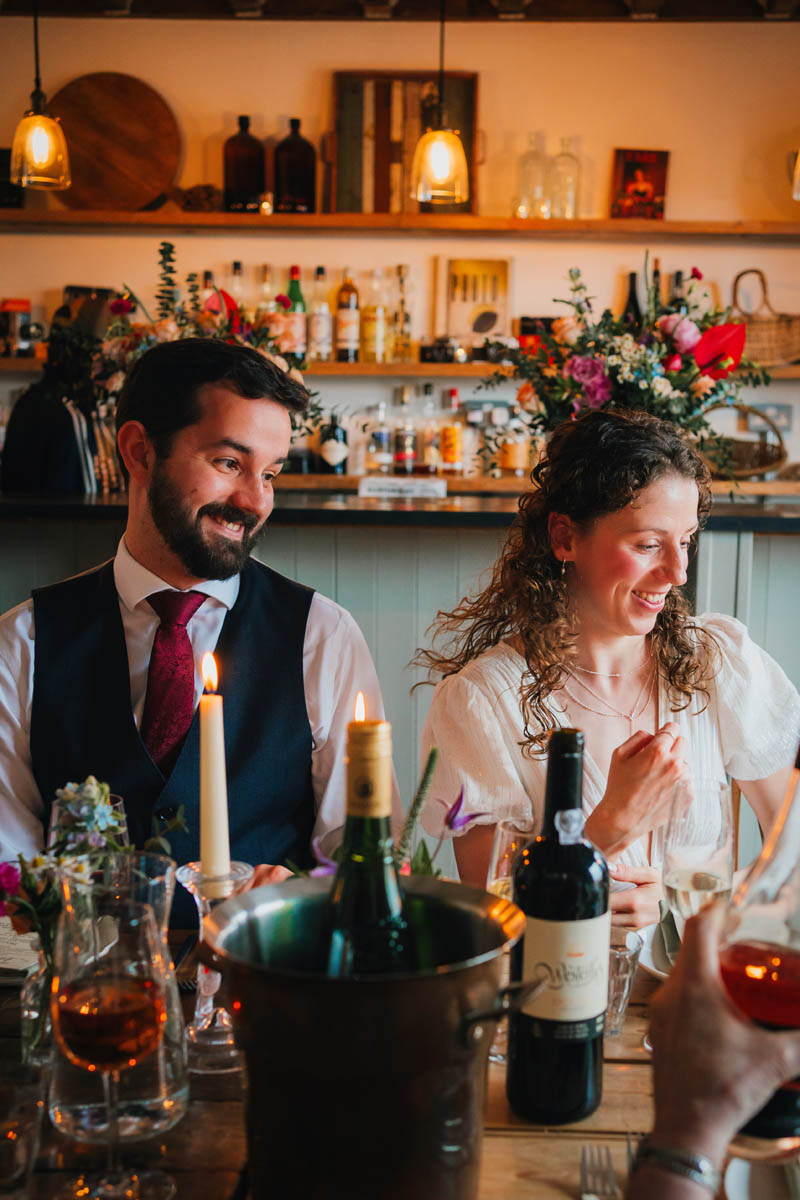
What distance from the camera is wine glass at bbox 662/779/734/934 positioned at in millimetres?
968

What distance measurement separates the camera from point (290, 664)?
1.65m

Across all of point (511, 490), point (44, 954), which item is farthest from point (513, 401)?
point (44, 954)

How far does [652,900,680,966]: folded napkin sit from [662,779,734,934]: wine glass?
0.32 ft

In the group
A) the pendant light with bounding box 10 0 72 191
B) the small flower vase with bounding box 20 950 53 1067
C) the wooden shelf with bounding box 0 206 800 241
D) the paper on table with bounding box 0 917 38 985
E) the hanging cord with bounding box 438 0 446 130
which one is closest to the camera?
the small flower vase with bounding box 20 950 53 1067

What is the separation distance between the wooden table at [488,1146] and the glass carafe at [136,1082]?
0.01 metres

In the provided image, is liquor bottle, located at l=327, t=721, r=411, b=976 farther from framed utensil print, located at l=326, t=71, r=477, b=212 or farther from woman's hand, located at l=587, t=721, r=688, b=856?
framed utensil print, located at l=326, t=71, r=477, b=212

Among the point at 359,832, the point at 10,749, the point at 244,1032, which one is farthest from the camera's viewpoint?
the point at 10,749

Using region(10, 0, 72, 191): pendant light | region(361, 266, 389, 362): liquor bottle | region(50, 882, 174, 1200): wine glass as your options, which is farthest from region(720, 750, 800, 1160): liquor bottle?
region(361, 266, 389, 362): liquor bottle

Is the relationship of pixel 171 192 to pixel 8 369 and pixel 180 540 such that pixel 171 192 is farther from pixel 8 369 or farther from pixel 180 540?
pixel 180 540

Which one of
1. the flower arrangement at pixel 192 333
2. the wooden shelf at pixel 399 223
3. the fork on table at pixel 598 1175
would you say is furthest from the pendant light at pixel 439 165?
the fork on table at pixel 598 1175

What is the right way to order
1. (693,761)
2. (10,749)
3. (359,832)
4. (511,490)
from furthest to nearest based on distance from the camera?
(511,490), (693,761), (10,749), (359,832)

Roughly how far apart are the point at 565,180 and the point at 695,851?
4.26 metres

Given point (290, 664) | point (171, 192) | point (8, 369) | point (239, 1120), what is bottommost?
point (239, 1120)

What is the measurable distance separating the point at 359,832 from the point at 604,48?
15.6ft
